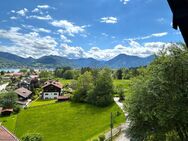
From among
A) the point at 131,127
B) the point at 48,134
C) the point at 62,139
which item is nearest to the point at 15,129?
the point at 48,134

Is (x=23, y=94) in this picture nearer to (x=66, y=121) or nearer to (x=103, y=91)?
(x=103, y=91)

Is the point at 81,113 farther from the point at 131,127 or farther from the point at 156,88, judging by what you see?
the point at 156,88

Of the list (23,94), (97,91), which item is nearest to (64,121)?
(97,91)

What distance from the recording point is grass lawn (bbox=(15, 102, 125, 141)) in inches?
2554

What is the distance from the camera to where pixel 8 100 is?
100188mm

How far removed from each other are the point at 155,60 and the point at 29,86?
123 metres

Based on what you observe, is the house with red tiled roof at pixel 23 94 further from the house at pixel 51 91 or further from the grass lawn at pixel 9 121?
the grass lawn at pixel 9 121

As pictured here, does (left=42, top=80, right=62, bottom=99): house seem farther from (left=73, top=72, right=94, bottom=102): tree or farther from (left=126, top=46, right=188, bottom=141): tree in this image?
(left=126, top=46, right=188, bottom=141): tree

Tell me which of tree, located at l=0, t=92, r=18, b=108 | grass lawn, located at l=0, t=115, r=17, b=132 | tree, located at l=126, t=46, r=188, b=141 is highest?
tree, located at l=126, t=46, r=188, b=141

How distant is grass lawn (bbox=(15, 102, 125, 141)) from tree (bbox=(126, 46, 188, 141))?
30051mm

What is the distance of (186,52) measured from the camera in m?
26.9

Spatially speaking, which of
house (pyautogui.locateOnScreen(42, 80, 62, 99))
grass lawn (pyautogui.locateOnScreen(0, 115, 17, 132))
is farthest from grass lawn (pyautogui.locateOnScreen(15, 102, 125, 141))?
house (pyautogui.locateOnScreen(42, 80, 62, 99))

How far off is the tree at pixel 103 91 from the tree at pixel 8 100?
25768mm

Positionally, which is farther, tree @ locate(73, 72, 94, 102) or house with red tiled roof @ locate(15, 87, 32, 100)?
house with red tiled roof @ locate(15, 87, 32, 100)
